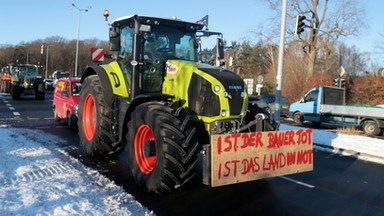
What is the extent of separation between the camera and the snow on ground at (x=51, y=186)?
16.1 feet

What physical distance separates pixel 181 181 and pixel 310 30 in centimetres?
3477

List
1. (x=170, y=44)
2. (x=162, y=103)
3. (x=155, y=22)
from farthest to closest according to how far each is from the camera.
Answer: (x=170, y=44), (x=155, y=22), (x=162, y=103)

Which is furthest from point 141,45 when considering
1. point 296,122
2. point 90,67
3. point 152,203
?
point 296,122

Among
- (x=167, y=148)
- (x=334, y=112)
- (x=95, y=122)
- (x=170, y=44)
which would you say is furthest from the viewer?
(x=334, y=112)

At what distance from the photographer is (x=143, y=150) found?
6.17 m

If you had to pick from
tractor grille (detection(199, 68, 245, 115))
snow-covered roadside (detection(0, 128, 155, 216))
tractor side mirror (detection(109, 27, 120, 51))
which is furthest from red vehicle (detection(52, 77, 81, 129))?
tractor grille (detection(199, 68, 245, 115))

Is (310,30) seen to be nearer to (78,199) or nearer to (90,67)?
(90,67)

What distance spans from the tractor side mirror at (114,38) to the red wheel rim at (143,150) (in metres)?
2.23

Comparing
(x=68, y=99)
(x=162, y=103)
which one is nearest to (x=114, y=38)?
(x=162, y=103)

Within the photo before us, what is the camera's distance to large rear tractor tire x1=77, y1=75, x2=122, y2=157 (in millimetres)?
7293

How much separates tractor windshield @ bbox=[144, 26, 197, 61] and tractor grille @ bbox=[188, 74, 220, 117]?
3.97ft

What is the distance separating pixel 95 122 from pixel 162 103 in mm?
2494

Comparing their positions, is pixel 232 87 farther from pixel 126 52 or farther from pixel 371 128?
pixel 371 128

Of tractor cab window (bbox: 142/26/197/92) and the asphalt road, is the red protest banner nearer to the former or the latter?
the asphalt road
